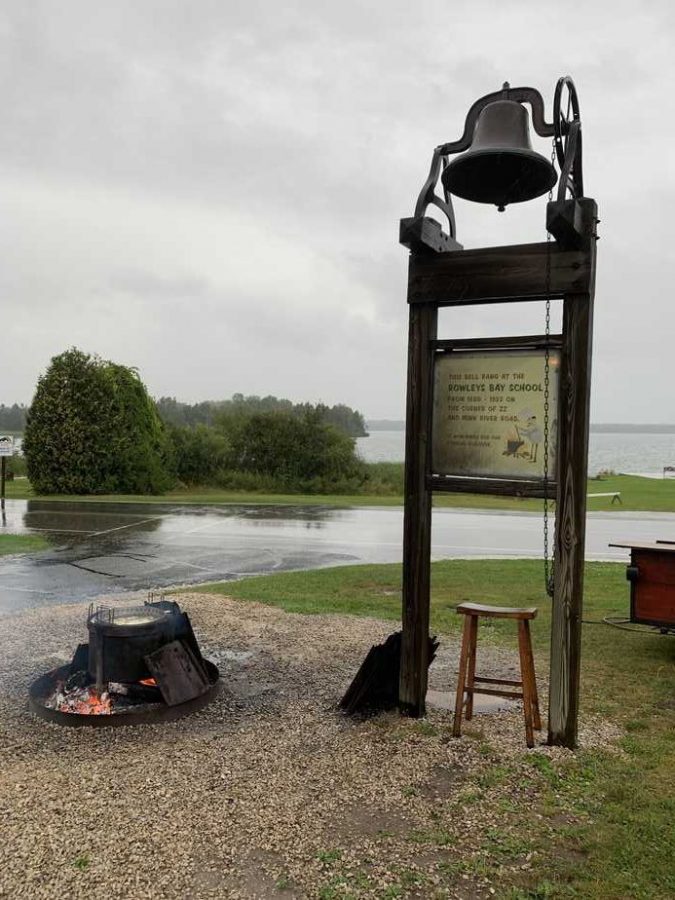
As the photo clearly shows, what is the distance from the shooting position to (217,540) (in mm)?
16469

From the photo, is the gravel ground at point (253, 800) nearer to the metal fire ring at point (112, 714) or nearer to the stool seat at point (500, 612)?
the metal fire ring at point (112, 714)

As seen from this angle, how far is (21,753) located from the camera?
16.0 ft

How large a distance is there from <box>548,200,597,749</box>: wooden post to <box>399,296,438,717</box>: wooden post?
3.22ft

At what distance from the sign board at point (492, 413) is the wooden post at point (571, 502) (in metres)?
0.14

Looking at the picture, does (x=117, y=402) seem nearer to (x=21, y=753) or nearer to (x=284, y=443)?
(x=284, y=443)

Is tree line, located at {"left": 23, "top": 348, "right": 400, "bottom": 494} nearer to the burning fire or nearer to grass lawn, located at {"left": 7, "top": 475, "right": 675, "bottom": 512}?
grass lawn, located at {"left": 7, "top": 475, "right": 675, "bottom": 512}

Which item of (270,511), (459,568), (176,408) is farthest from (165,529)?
(176,408)

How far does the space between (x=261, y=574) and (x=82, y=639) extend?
5.00 meters

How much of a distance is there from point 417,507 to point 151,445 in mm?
24638

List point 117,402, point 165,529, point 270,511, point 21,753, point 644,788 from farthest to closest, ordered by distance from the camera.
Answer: point 117,402 < point 270,511 < point 165,529 < point 21,753 < point 644,788

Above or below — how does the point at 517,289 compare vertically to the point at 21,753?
above

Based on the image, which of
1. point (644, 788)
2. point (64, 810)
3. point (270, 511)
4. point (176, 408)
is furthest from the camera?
point (176, 408)

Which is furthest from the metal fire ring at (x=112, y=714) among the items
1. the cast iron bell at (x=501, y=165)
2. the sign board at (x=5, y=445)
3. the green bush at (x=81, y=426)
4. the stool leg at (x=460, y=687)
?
the green bush at (x=81, y=426)

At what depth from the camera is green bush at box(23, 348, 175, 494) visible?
26.6m
